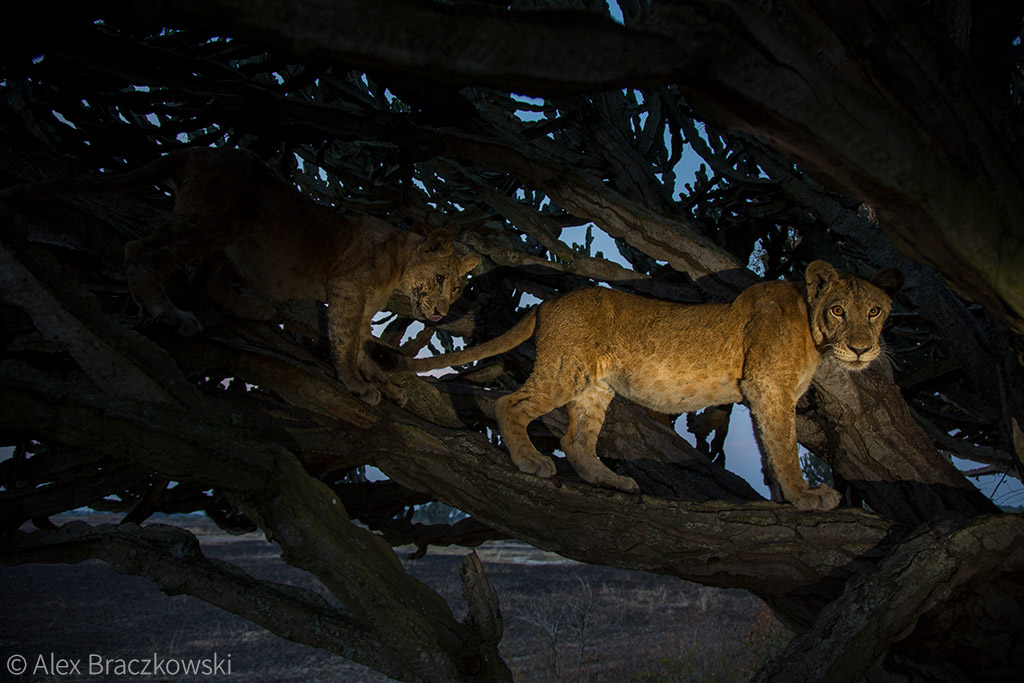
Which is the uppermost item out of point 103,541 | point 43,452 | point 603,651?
point 43,452

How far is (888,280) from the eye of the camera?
3479mm

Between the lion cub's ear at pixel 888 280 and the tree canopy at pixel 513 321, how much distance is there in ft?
0.75

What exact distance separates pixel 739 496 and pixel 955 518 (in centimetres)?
124

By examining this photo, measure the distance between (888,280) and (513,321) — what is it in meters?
3.17

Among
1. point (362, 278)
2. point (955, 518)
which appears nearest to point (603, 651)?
point (955, 518)

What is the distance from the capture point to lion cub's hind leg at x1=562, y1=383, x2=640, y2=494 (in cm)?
371

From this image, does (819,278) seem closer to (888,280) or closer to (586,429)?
(888,280)

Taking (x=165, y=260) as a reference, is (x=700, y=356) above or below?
below

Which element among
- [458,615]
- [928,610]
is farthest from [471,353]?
[458,615]

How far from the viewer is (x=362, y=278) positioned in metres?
3.61

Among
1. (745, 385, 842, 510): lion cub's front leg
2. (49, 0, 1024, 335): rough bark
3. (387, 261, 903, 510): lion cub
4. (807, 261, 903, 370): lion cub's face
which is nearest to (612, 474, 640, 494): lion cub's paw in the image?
(387, 261, 903, 510): lion cub

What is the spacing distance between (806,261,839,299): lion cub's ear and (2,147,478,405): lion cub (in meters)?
1.99

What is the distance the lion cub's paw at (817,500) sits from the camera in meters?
3.33

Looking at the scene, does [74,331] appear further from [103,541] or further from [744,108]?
[744,108]
